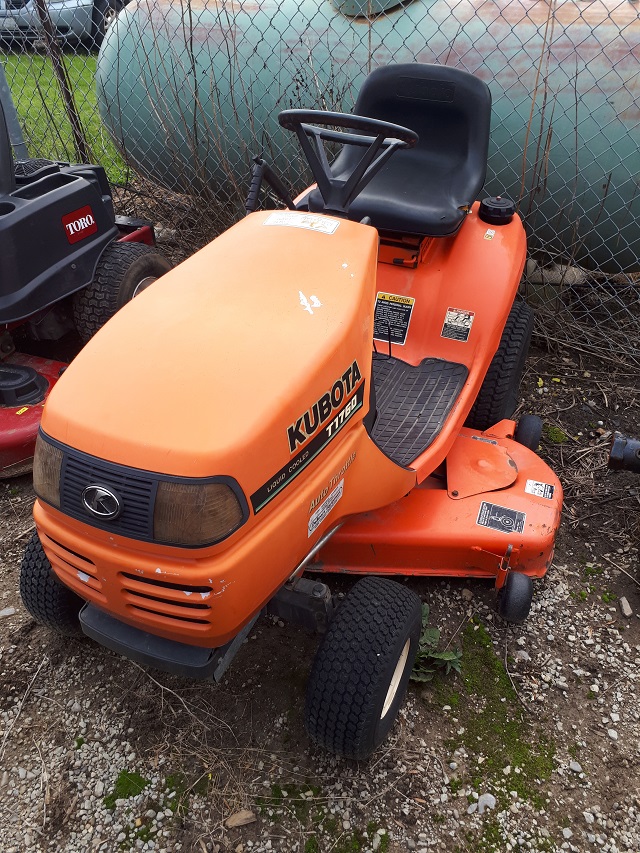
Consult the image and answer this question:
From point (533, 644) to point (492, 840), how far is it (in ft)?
1.78

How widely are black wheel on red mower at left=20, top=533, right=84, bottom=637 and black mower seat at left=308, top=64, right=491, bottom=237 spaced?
1295mm

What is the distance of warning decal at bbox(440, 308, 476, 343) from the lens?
7.37 feet

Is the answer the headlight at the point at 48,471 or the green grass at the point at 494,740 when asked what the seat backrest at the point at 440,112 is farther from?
the headlight at the point at 48,471

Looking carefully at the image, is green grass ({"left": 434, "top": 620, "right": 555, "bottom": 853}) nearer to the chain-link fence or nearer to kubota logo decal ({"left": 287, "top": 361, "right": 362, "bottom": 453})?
kubota logo decal ({"left": 287, "top": 361, "right": 362, "bottom": 453})

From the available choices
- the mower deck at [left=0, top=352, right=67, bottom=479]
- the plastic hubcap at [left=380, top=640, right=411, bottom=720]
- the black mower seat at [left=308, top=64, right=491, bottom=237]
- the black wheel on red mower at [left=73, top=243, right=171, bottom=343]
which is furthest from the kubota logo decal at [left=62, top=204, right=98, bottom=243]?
the plastic hubcap at [left=380, top=640, right=411, bottom=720]

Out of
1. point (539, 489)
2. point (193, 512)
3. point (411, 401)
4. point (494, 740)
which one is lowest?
point (494, 740)

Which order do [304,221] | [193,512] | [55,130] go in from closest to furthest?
[193,512], [304,221], [55,130]

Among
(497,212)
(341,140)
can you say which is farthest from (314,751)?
(497,212)

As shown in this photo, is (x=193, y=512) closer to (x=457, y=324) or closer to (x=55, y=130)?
(x=457, y=324)

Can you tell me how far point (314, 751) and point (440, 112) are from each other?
1.95m

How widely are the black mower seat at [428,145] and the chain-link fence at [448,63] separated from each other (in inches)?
20.4

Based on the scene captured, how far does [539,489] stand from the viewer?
1964mm

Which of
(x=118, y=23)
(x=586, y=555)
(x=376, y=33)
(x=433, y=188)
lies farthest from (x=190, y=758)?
(x=118, y=23)

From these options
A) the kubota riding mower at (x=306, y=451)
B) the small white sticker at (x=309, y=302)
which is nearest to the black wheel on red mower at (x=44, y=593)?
the kubota riding mower at (x=306, y=451)
